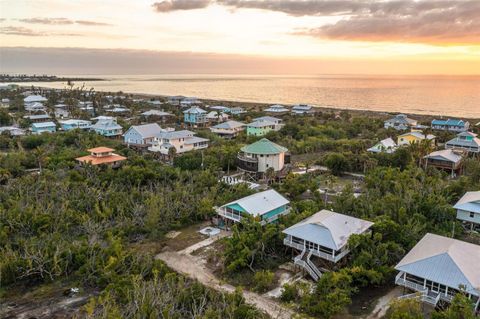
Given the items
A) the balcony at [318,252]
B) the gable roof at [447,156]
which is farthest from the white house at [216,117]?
the balcony at [318,252]

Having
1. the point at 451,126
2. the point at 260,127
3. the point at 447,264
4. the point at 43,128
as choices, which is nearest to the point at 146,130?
the point at 260,127

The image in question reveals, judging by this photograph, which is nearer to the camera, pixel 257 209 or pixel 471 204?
pixel 471 204

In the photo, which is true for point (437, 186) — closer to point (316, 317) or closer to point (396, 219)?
point (396, 219)

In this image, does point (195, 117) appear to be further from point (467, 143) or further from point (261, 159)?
point (467, 143)

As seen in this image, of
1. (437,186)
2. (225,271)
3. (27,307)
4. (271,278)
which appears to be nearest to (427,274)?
(271,278)

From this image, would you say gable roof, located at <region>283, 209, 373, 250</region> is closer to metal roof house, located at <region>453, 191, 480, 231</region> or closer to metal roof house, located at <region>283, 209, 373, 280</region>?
metal roof house, located at <region>283, 209, 373, 280</region>

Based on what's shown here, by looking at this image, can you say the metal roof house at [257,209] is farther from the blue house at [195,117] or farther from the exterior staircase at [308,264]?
the blue house at [195,117]
